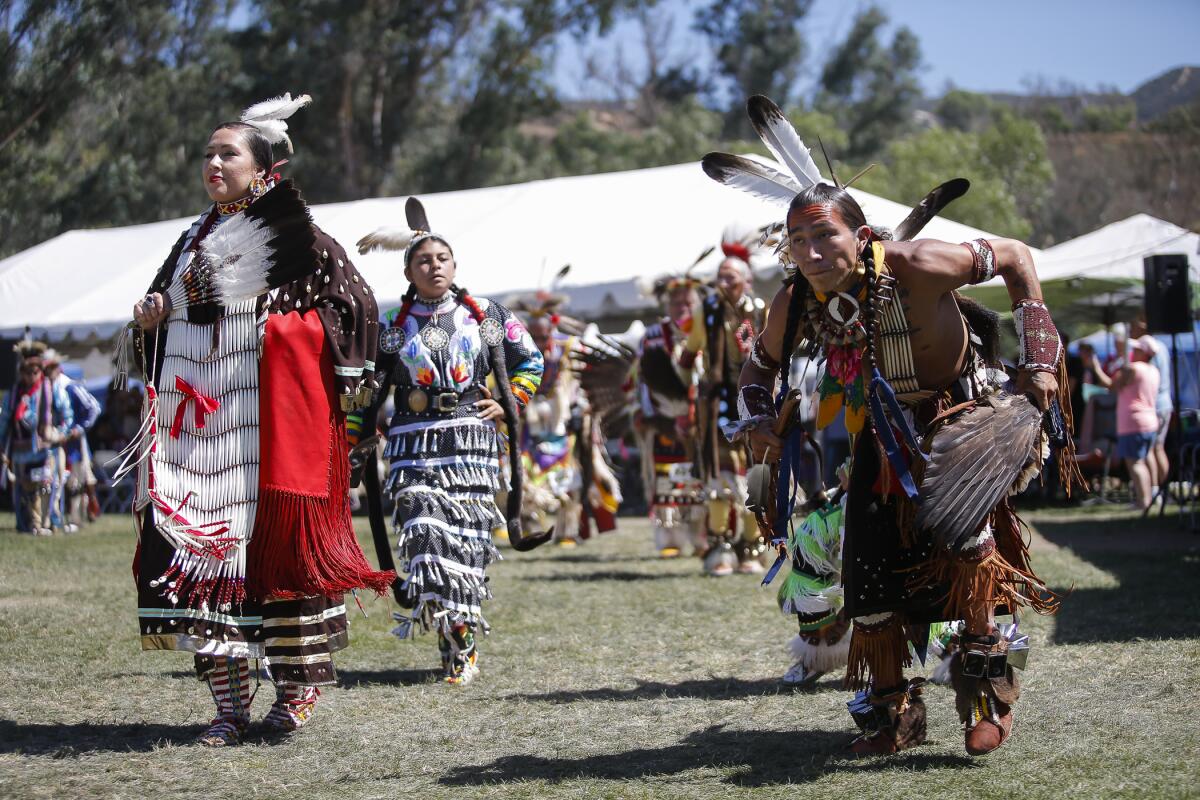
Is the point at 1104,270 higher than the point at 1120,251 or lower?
lower

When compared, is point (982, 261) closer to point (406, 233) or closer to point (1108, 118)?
point (406, 233)

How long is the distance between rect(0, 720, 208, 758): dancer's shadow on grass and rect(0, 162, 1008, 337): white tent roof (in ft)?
30.8

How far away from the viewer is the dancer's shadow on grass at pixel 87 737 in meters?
4.10

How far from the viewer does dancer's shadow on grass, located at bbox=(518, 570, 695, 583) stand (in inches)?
330

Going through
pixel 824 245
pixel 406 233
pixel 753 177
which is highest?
pixel 406 233

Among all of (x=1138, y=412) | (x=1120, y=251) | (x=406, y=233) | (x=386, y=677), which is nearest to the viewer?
(x=386, y=677)

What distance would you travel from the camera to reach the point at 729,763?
374 centimetres

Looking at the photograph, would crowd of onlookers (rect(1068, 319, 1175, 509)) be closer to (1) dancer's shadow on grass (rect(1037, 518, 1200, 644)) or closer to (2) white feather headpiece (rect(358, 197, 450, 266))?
(1) dancer's shadow on grass (rect(1037, 518, 1200, 644))

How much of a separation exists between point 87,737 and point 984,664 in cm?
286

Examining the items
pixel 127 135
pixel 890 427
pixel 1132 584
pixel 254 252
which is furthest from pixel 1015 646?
pixel 127 135

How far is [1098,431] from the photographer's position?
14117 millimetres

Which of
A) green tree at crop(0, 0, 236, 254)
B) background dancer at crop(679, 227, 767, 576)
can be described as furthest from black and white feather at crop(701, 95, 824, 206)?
green tree at crop(0, 0, 236, 254)

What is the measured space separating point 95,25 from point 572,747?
1965 centimetres

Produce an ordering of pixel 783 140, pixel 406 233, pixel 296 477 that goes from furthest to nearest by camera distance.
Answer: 1. pixel 406 233
2. pixel 296 477
3. pixel 783 140
